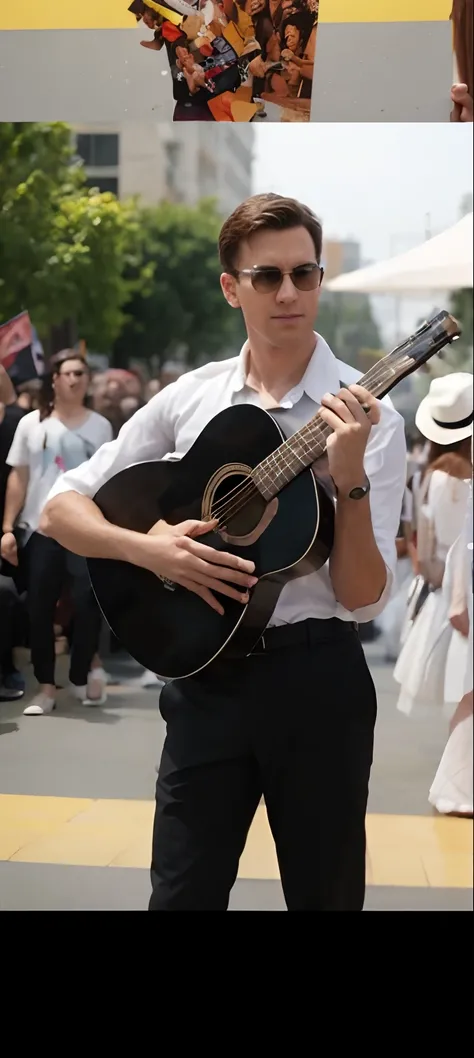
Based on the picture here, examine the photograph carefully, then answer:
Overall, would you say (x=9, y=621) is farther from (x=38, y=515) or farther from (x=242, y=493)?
(x=242, y=493)

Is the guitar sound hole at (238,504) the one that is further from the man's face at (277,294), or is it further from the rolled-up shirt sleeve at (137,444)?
the man's face at (277,294)

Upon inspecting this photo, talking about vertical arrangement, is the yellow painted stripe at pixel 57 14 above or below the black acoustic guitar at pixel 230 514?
above

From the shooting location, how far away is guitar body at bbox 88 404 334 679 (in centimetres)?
217

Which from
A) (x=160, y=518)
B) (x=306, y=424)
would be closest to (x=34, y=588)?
(x=160, y=518)

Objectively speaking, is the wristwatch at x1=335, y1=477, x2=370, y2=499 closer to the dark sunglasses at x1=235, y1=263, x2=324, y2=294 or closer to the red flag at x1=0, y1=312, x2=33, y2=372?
the dark sunglasses at x1=235, y1=263, x2=324, y2=294

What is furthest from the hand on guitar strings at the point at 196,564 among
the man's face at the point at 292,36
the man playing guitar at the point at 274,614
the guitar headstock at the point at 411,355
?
the man's face at the point at 292,36

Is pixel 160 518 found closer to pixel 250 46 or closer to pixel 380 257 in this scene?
pixel 380 257

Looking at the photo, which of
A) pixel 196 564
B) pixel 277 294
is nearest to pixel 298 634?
pixel 196 564

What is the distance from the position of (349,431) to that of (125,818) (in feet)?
3.46

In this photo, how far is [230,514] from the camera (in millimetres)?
2227

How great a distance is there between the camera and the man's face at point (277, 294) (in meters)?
2.23

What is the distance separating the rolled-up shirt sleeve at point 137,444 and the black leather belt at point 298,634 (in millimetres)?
486

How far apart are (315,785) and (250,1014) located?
0.71m

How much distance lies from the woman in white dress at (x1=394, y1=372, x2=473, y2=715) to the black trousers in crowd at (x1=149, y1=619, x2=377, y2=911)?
0.12m
